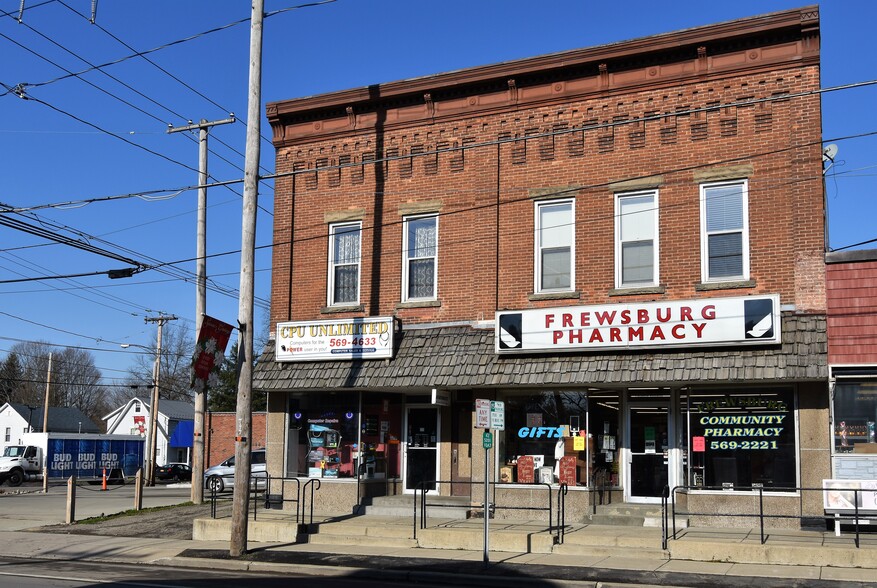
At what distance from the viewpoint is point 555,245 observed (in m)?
19.0

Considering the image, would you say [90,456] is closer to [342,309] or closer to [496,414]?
[342,309]

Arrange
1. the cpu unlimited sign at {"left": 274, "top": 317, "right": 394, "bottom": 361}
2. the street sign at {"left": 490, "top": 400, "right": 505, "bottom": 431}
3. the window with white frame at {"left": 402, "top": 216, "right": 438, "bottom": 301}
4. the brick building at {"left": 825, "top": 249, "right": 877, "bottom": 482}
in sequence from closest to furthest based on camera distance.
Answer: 1. the street sign at {"left": 490, "top": 400, "right": 505, "bottom": 431}
2. the brick building at {"left": 825, "top": 249, "right": 877, "bottom": 482}
3. the cpu unlimited sign at {"left": 274, "top": 317, "right": 394, "bottom": 361}
4. the window with white frame at {"left": 402, "top": 216, "right": 438, "bottom": 301}

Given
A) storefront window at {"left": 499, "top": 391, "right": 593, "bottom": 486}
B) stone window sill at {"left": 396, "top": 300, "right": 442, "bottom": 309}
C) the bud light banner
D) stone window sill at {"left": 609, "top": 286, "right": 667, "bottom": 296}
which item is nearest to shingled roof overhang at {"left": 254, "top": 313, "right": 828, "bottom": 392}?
stone window sill at {"left": 396, "top": 300, "right": 442, "bottom": 309}

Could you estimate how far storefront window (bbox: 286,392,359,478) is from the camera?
20.7 m

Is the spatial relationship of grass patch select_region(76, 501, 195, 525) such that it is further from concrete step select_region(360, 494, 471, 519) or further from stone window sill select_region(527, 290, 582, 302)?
stone window sill select_region(527, 290, 582, 302)

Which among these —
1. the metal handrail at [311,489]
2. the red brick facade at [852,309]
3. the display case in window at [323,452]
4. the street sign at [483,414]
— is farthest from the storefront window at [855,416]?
the display case in window at [323,452]

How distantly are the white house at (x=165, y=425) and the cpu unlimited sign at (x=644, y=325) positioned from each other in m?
48.4

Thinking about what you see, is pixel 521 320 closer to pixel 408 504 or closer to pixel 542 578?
pixel 408 504

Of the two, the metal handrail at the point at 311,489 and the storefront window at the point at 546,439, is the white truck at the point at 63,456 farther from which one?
the storefront window at the point at 546,439

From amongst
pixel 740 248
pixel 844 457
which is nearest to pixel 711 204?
pixel 740 248

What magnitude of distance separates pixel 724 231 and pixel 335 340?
28.8ft

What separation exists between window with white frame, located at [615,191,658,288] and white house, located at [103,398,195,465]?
49.5 meters

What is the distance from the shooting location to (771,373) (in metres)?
15.9

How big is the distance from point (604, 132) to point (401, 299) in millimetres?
5837
